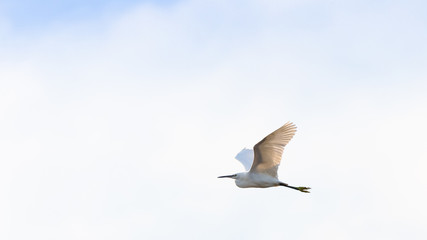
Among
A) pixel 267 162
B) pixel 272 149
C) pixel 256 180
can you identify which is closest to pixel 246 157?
pixel 256 180

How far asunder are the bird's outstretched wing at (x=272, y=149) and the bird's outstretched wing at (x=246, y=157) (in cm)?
286

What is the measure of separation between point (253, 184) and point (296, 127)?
3.73 meters

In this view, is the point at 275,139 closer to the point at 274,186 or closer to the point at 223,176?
the point at 274,186

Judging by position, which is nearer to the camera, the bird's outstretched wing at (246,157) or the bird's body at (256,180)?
the bird's body at (256,180)

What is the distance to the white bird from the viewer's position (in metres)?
22.8

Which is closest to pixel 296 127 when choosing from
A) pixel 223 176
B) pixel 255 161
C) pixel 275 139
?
pixel 275 139

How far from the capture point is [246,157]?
28547 millimetres

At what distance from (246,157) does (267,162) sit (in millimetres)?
4101

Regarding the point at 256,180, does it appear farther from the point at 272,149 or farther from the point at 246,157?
the point at 246,157

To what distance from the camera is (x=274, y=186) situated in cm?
2550

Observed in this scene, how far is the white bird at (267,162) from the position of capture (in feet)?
74.9

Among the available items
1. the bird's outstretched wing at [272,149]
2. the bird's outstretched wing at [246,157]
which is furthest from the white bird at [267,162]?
the bird's outstretched wing at [246,157]

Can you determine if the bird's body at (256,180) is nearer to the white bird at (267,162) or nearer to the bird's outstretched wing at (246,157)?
the white bird at (267,162)

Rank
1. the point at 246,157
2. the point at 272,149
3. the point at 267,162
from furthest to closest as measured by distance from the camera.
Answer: the point at 246,157, the point at 267,162, the point at 272,149
